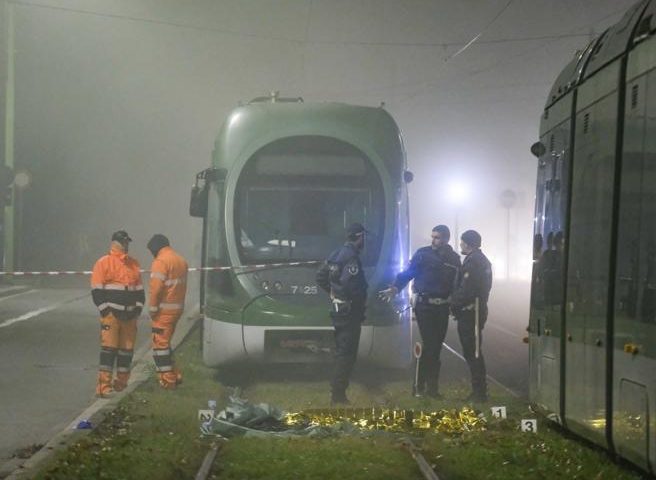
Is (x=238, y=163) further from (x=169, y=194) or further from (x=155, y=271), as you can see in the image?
(x=169, y=194)

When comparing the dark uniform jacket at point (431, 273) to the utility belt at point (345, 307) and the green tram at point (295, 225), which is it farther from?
the green tram at point (295, 225)

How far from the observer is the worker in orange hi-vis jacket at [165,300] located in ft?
41.4

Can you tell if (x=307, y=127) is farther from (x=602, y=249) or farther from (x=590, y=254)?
(x=602, y=249)

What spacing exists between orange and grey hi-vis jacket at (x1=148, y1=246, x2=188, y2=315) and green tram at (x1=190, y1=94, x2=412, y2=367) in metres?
0.73

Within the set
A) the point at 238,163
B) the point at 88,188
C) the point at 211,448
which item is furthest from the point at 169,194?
the point at 211,448

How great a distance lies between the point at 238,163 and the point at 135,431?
463 cm

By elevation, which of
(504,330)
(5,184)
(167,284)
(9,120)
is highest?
(9,120)

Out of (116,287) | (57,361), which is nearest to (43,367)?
(57,361)

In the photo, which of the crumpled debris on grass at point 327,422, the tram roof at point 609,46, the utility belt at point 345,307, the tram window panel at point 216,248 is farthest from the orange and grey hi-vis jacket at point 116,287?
the tram roof at point 609,46

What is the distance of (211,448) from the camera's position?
29.5 ft

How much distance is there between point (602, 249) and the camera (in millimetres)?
7410

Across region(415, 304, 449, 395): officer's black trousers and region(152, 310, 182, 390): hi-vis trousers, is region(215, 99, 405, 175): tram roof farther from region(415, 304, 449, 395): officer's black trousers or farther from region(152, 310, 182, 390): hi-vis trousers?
region(415, 304, 449, 395): officer's black trousers

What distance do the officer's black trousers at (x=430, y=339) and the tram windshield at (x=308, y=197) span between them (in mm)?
1560

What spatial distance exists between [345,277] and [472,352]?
1.55 m
